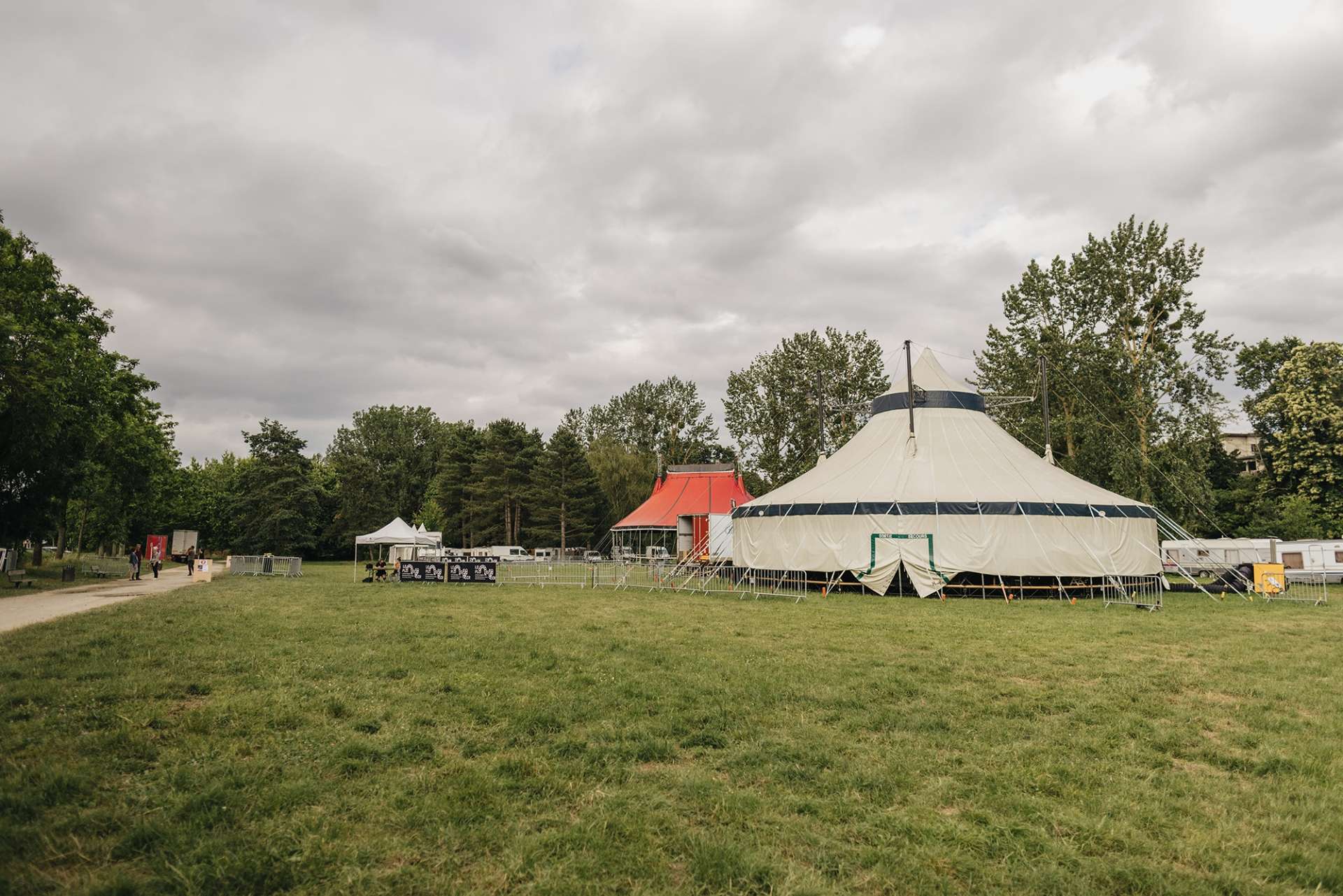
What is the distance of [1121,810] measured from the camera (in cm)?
400

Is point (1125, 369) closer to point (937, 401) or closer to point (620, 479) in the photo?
point (937, 401)

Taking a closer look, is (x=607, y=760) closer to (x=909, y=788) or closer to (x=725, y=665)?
(x=909, y=788)

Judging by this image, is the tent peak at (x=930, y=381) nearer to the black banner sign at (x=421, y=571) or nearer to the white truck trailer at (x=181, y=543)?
the black banner sign at (x=421, y=571)

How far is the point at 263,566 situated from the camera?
28.0m

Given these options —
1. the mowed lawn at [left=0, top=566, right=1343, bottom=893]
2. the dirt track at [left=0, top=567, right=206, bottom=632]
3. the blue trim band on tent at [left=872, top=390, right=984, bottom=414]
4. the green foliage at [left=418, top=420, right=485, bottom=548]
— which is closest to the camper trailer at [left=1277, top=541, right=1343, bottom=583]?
the blue trim band on tent at [left=872, top=390, right=984, bottom=414]

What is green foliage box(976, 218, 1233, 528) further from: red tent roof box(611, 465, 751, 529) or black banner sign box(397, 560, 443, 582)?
black banner sign box(397, 560, 443, 582)

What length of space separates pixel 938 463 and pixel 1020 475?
6.70 ft

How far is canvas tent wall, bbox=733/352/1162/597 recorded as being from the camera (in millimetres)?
17609

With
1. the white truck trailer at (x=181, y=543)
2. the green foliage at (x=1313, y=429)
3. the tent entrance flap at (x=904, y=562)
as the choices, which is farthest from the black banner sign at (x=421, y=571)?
the green foliage at (x=1313, y=429)

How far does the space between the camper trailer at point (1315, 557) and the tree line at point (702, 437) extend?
3587mm

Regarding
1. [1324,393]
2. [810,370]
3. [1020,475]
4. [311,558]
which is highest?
[810,370]

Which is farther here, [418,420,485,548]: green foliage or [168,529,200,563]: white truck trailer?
[418,420,485,548]: green foliage

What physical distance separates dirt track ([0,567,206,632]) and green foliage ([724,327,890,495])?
27374mm

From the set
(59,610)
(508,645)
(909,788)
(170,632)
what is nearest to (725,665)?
(508,645)
